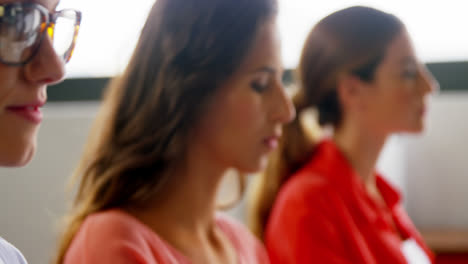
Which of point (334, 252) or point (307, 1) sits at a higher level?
point (307, 1)

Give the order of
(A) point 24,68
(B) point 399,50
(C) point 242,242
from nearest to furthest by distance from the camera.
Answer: (A) point 24,68 < (C) point 242,242 < (B) point 399,50

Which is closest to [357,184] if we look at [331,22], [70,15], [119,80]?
[331,22]

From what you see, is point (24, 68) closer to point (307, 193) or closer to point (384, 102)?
point (307, 193)

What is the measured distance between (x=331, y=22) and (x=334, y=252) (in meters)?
0.53

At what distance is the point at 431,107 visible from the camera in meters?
2.22

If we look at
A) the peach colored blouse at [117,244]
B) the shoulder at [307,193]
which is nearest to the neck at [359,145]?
the shoulder at [307,193]

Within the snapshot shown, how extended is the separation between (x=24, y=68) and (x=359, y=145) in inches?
41.3

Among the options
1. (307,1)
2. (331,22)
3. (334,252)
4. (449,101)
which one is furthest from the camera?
(449,101)

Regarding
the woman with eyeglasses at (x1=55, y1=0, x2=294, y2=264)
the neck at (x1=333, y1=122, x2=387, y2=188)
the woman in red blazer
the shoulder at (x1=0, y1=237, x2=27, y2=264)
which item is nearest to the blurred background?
the woman in red blazer

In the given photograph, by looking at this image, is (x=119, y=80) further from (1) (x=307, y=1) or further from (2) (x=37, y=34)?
(1) (x=307, y=1)

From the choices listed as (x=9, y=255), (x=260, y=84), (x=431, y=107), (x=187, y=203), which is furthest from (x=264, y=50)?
(x=431, y=107)

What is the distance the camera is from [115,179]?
1.00 meters

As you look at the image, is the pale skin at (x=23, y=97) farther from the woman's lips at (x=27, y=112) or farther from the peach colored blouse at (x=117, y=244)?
the peach colored blouse at (x=117, y=244)

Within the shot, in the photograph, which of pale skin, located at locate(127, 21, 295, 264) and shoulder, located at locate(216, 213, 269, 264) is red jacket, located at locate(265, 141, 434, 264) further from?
pale skin, located at locate(127, 21, 295, 264)
